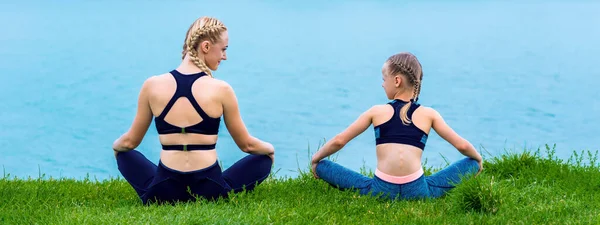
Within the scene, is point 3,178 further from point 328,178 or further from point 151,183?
point 328,178

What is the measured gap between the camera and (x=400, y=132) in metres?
6.09

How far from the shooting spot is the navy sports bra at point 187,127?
18.8 feet

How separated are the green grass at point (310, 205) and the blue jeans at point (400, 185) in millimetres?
81

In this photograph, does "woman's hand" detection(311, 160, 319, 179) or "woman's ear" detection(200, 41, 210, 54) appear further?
"woman's hand" detection(311, 160, 319, 179)

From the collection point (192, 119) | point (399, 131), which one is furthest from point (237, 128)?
point (399, 131)

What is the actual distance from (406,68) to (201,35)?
59.0 inches

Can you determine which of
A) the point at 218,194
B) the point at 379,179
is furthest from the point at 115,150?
the point at 379,179

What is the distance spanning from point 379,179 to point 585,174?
6.93 feet

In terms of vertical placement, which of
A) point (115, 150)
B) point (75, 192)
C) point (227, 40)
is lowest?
point (75, 192)

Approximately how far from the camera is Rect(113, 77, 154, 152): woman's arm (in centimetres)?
582

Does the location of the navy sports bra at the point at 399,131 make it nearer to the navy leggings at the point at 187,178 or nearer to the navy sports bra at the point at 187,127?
the navy leggings at the point at 187,178

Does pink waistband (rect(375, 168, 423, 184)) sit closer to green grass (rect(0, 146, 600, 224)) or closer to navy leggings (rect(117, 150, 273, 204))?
green grass (rect(0, 146, 600, 224))

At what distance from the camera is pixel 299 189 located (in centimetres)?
668

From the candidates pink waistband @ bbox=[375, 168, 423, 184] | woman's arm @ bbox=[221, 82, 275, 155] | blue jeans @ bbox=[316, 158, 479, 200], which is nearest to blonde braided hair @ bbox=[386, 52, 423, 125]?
pink waistband @ bbox=[375, 168, 423, 184]
